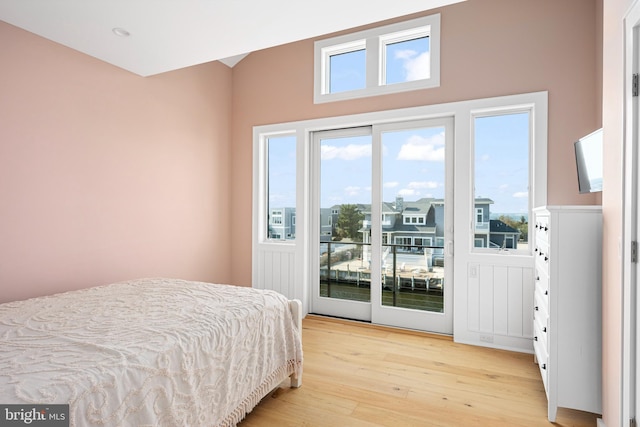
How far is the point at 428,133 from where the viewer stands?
353 cm

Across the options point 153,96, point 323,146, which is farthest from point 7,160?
point 323,146

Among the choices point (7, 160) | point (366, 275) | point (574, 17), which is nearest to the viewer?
point (7, 160)

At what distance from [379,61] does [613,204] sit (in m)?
2.65

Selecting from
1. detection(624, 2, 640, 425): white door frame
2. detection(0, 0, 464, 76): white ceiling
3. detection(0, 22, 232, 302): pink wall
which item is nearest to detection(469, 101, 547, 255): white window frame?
detection(0, 0, 464, 76): white ceiling

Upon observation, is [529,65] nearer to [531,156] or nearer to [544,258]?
[531,156]

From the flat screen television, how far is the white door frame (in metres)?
0.61

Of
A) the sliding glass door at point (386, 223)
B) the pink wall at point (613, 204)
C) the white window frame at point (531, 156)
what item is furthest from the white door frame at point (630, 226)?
the sliding glass door at point (386, 223)

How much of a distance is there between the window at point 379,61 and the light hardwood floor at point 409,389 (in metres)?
2.56

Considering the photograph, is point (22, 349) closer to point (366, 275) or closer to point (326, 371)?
point (326, 371)

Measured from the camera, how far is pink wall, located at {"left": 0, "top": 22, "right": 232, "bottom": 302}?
8.01 ft

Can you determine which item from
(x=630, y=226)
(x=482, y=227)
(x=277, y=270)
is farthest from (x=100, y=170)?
(x=630, y=226)

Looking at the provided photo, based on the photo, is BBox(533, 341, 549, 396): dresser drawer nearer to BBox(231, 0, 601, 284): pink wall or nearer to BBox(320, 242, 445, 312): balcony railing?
BBox(320, 242, 445, 312): balcony railing

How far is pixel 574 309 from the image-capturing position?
200 cm

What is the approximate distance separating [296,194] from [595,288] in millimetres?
2931
